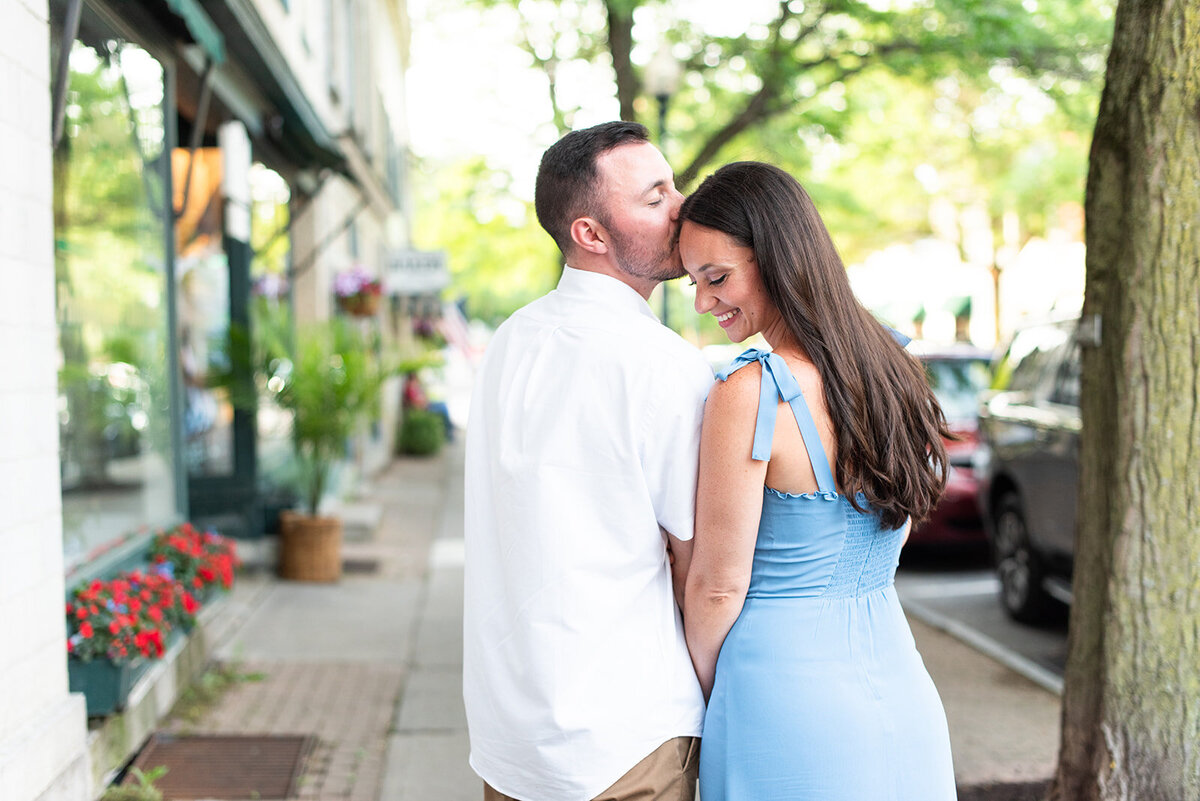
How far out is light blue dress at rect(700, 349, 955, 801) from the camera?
78.8 inches

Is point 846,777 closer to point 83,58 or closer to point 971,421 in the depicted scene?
point 83,58

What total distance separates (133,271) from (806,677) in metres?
5.37


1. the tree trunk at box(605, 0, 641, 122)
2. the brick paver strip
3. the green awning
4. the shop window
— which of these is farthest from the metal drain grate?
the tree trunk at box(605, 0, 641, 122)

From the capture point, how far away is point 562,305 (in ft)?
6.95

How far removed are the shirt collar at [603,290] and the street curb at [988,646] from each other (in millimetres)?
4551

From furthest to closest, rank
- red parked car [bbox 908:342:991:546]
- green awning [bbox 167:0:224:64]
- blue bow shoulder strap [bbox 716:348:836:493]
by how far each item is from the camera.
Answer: red parked car [bbox 908:342:991:546]
green awning [bbox 167:0:224:64]
blue bow shoulder strap [bbox 716:348:836:493]

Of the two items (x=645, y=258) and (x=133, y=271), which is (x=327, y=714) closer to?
(x=133, y=271)

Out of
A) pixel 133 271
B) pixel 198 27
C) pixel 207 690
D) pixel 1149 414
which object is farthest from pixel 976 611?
pixel 198 27

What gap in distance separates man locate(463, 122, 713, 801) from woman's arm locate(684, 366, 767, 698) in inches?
1.3

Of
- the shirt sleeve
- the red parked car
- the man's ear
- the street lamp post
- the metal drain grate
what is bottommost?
the metal drain grate

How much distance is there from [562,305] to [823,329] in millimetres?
494

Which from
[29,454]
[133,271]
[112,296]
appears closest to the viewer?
[29,454]

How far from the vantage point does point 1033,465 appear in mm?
7039

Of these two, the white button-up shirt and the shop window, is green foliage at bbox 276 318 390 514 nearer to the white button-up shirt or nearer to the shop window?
the shop window
